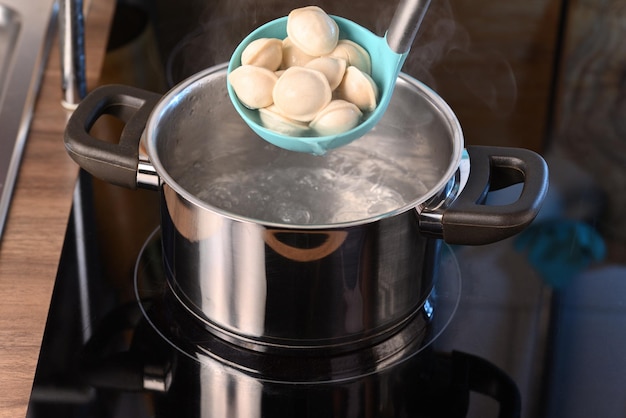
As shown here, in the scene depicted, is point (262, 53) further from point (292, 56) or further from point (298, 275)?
point (298, 275)

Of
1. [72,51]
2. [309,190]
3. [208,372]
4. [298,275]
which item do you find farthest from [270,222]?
Answer: [72,51]

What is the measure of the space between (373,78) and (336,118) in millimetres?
77

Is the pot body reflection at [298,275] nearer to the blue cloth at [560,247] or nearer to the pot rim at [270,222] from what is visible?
the pot rim at [270,222]

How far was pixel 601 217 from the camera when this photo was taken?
100 centimetres

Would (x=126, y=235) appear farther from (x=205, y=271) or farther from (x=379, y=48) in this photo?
(x=379, y=48)

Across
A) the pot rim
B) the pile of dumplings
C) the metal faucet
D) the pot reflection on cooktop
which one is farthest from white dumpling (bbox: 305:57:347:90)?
the metal faucet

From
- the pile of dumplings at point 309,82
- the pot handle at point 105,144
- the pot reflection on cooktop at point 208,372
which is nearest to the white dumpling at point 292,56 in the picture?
the pile of dumplings at point 309,82

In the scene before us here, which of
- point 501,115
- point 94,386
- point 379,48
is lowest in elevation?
point 94,386

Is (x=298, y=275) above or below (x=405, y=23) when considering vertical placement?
below

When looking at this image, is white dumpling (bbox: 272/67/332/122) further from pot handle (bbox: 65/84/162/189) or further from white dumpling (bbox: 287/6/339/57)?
pot handle (bbox: 65/84/162/189)

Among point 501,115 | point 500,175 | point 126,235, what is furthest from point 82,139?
point 501,115

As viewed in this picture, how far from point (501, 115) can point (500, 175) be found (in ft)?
0.95

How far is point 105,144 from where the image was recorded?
820 mm

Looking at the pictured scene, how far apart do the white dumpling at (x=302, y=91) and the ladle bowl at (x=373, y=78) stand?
0.08 feet
